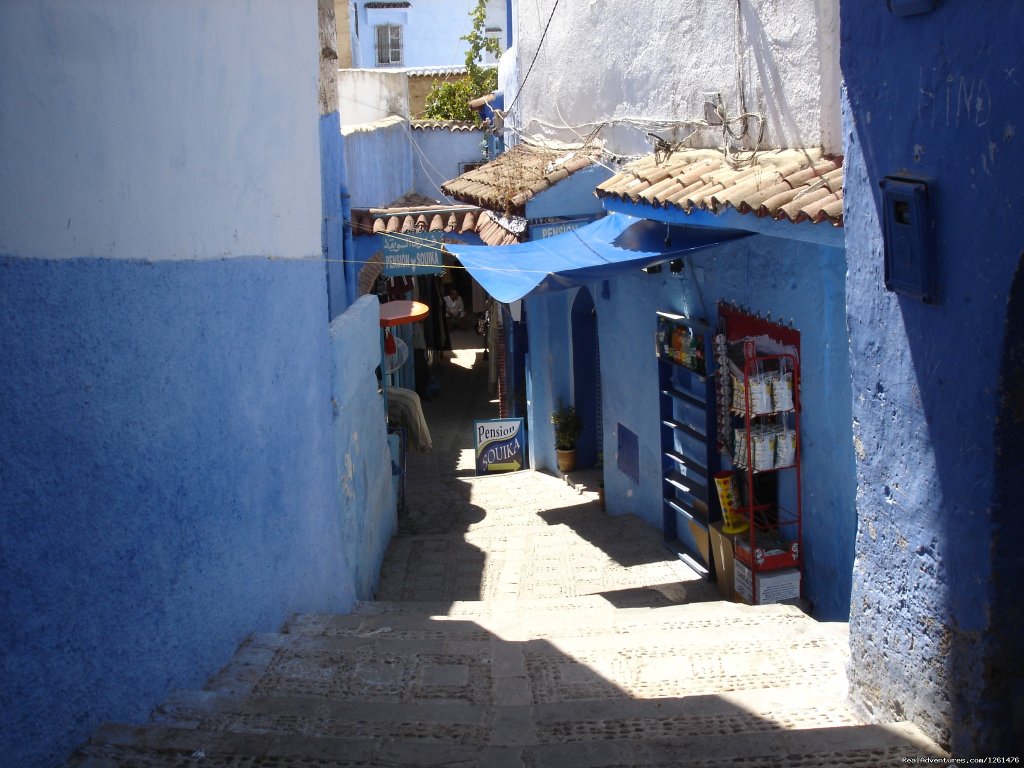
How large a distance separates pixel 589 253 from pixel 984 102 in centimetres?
617

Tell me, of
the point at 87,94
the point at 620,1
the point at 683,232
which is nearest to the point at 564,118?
the point at 620,1

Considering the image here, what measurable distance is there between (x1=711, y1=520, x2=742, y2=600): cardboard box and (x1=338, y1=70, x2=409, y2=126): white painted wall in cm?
1585

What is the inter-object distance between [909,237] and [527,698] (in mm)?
2560

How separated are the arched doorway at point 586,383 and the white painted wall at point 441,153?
1093cm

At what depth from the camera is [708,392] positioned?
8742 mm

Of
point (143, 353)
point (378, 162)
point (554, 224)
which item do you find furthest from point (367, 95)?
point (143, 353)

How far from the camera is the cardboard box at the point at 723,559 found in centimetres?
820

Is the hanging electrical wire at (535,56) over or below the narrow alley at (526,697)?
over

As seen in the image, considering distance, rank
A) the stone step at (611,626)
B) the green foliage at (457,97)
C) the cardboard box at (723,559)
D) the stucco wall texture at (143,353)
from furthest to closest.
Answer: the green foliage at (457,97) → the cardboard box at (723,559) → the stone step at (611,626) → the stucco wall texture at (143,353)

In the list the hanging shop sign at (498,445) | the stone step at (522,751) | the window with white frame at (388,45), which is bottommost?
the hanging shop sign at (498,445)

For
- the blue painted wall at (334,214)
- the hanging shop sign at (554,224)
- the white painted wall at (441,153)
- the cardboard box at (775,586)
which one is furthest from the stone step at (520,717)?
the white painted wall at (441,153)

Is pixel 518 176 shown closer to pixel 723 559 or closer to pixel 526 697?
pixel 723 559

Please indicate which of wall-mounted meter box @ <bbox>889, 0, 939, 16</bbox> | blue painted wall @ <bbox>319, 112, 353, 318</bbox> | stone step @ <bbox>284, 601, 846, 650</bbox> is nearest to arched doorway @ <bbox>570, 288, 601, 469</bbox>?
blue painted wall @ <bbox>319, 112, 353, 318</bbox>

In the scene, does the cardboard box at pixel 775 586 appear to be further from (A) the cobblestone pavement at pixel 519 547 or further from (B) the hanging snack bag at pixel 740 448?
(A) the cobblestone pavement at pixel 519 547
